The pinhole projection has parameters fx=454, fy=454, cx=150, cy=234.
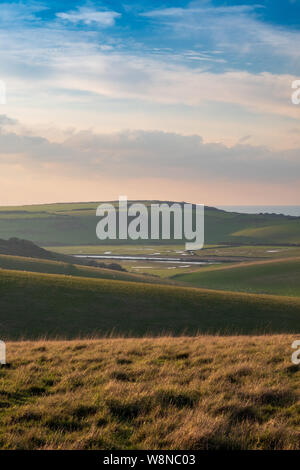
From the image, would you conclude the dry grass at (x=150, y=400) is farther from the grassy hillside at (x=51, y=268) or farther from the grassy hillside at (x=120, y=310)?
the grassy hillside at (x=51, y=268)

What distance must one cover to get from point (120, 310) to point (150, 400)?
2277 cm

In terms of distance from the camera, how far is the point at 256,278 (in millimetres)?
76812

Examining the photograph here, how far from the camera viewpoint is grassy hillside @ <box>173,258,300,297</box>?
220 ft

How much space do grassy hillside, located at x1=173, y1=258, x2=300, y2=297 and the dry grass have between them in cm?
4948

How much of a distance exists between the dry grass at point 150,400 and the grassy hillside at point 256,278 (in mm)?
49481

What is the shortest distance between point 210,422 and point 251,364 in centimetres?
488

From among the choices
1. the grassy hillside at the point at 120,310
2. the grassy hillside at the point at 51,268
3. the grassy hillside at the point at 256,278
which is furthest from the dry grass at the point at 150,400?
the grassy hillside at the point at 256,278

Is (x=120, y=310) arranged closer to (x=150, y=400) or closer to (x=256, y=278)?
(x=150, y=400)

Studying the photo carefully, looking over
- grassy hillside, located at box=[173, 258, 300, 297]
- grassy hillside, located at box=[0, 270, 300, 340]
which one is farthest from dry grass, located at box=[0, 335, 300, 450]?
grassy hillside, located at box=[173, 258, 300, 297]
